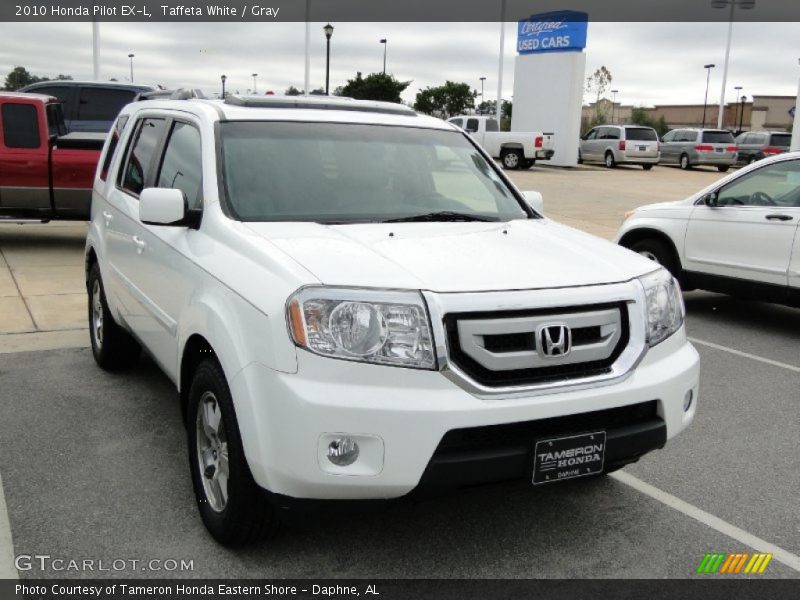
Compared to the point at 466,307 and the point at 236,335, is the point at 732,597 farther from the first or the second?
the point at 236,335

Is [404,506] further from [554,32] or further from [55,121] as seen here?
[554,32]

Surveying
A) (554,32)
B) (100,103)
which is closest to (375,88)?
(554,32)

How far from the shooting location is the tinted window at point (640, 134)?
34.6 m

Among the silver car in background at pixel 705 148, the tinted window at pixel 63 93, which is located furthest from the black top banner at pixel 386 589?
the silver car in background at pixel 705 148

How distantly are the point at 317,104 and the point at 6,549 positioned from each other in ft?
8.91

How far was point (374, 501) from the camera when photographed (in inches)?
118

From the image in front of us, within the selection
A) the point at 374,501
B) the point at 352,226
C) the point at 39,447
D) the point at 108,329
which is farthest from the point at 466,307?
the point at 108,329

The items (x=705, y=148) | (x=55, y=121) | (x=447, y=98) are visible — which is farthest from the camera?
(x=447, y=98)

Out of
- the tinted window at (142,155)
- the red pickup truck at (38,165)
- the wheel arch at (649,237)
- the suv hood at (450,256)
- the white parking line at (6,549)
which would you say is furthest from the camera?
the red pickup truck at (38,165)

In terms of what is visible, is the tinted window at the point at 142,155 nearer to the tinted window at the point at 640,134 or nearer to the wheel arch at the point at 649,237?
the wheel arch at the point at 649,237

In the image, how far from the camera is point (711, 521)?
382cm

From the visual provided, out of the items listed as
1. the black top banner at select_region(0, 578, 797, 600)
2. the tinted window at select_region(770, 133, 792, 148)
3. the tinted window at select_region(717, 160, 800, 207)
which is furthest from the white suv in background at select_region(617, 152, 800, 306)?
the tinted window at select_region(770, 133, 792, 148)

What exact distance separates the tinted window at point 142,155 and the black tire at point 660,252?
5307mm

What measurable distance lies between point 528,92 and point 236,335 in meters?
34.4
